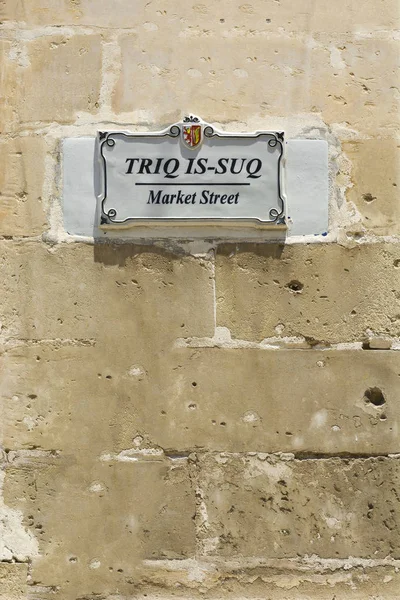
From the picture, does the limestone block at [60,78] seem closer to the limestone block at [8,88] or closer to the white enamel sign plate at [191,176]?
the limestone block at [8,88]

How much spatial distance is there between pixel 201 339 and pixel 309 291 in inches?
15.5

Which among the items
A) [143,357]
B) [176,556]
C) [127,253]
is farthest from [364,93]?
[176,556]

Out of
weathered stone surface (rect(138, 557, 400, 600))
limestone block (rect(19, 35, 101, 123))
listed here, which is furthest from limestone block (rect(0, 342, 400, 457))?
limestone block (rect(19, 35, 101, 123))

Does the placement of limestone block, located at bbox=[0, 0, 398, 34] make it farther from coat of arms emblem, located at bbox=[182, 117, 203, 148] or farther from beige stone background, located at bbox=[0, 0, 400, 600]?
coat of arms emblem, located at bbox=[182, 117, 203, 148]

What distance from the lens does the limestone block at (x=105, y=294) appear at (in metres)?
2.38

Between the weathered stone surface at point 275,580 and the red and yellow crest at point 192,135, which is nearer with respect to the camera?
the weathered stone surface at point 275,580

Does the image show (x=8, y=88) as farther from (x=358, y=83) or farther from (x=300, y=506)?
(x=300, y=506)

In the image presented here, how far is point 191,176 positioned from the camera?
2410 millimetres

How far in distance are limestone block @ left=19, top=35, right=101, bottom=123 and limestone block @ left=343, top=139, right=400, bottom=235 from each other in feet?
2.96

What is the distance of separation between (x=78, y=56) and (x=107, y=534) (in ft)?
5.23

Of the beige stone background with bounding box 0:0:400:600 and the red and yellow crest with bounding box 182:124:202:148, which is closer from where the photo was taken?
the beige stone background with bounding box 0:0:400:600

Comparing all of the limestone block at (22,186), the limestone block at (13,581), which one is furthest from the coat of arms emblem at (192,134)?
the limestone block at (13,581)

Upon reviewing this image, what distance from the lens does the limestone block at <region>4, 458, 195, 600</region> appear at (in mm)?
2295

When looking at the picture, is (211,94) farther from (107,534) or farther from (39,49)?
(107,534)
